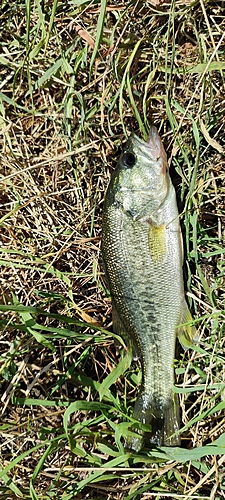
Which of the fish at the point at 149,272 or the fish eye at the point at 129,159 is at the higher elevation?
the fish eye at the point at 129,159

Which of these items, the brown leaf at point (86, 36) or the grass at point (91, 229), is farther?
the brown leaf at point (86, 36)

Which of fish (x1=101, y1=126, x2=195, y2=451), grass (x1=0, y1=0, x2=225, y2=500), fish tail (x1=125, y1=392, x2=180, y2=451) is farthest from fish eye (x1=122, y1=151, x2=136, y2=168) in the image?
fish tail (x1=125, y1=392, x2=180, y2=451)

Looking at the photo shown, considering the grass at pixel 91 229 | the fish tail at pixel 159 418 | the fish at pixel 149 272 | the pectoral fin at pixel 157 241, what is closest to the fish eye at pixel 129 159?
the fish at pixel 149 272

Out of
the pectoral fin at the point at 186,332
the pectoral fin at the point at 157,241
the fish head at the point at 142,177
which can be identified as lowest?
the pectoral fin at the point at 186,332

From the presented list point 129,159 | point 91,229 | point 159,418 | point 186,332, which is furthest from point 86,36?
point 159,418

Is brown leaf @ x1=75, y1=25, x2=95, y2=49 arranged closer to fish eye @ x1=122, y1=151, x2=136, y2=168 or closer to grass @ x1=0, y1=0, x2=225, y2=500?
grass @ x1=0, y1=0, x2=225, y2=500

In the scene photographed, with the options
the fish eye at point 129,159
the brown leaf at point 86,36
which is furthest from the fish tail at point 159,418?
the brown leaf at point 86,36

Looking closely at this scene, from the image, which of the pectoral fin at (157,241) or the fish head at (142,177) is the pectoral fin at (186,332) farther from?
the fish head at (142,177)

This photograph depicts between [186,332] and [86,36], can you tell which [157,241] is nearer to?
[186,332]
